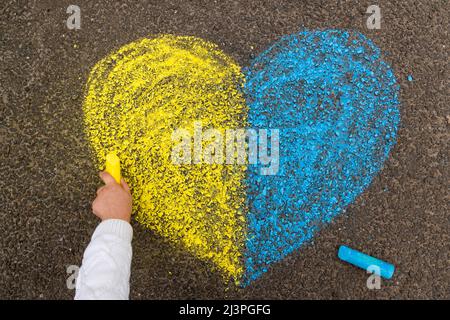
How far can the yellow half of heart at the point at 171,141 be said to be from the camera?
211 cm

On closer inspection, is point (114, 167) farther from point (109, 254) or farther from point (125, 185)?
point (109, 254)

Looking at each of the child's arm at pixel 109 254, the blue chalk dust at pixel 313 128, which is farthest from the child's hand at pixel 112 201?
the blue chalk dust at pixel 313 128

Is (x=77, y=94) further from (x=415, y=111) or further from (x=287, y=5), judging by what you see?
(x=415, y=111)

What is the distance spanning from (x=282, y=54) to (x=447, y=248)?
123 cm

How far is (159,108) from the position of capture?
2.12 metres

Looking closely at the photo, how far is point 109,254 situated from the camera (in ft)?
5.90

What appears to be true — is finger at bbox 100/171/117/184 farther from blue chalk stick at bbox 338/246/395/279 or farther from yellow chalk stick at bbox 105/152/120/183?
blue chalk stick at bbox 338/246/395/279

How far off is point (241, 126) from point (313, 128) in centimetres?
34

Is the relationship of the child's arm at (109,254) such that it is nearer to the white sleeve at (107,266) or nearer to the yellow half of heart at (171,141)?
the white sleeve at (107,266)

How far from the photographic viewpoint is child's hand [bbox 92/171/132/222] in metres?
2.02

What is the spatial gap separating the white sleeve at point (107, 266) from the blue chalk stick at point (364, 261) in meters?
1.00

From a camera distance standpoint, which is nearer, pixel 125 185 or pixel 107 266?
pixel 107 266

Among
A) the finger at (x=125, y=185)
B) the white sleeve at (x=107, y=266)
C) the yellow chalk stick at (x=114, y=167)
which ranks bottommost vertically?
the white sleeve at (x=107, y=266)

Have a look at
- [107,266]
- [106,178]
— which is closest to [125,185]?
[106,178]
